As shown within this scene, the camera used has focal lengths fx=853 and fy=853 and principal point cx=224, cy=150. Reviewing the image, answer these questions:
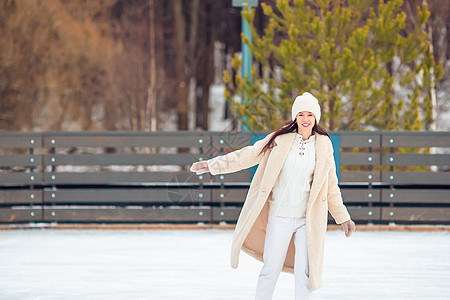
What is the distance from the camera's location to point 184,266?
26.8ft

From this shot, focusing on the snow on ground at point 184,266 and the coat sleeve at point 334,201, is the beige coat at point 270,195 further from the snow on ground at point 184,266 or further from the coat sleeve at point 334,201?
the snow on ground at point 184,266

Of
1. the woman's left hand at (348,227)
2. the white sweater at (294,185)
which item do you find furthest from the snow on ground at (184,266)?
the white sweater at (294,185)

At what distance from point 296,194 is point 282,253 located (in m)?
0.40

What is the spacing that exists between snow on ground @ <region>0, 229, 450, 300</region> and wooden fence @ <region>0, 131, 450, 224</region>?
0.74 feet

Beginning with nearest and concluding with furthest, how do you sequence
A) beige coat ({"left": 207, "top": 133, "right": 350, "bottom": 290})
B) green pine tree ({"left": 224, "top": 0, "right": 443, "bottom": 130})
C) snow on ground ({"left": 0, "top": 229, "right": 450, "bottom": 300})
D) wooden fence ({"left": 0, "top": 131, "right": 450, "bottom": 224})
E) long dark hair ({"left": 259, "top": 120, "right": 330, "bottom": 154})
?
beige coat ({"left": 207, "top": 133, "right": 350, "bottom": 290})
long dark hair ({"left": 259, "top": 120, "right": 330, "bottom": 154})
snow on ground ({"left": 0, "top": 229, "right": 450, "bottom": 300})
wooden fence ({"left": 0, "top": 131, "right": 450, "bottom": 224})
green pine tree ({"left": 224, "top": 0, "right": 443, "bottom": 130})

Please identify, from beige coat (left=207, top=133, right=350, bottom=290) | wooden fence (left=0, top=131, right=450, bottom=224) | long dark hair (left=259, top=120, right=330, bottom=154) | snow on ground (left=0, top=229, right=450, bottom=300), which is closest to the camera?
beige coat (left=207, top=133, right=350, bottom=290)

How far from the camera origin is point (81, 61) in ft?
75.4

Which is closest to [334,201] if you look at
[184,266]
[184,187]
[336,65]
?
[184,266]

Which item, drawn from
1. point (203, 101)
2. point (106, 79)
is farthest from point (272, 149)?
point (203, 101)

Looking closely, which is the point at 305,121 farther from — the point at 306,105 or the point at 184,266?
the point at 184,266

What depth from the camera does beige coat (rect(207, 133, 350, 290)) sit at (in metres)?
5.51

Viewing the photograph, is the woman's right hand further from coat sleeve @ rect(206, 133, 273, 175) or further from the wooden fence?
the wooden fence

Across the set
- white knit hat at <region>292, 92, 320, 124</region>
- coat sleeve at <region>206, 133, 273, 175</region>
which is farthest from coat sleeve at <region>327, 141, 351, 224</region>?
coat sleeve at <region>206, 133, 273, 175</region>

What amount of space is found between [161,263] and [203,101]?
20020 millimetres
